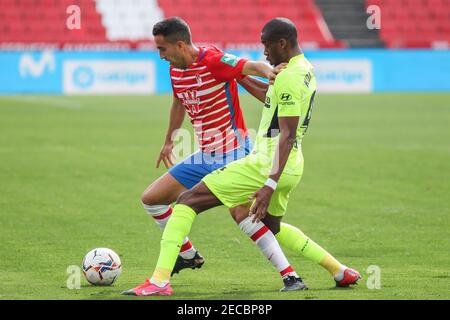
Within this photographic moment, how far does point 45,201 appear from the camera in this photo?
12.2 m

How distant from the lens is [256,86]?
7.62m

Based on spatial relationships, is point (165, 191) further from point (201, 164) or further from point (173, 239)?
point (173, 239)

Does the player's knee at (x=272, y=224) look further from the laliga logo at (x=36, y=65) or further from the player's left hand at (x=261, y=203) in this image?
the laliga logo at (x=36, y=65)

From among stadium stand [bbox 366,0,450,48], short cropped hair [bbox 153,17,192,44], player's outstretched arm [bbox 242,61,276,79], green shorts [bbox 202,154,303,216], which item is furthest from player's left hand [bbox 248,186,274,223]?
stadium stand [bbox 366,0,450,48]

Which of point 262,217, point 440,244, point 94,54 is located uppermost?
point 94,54

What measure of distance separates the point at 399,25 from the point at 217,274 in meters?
32.5

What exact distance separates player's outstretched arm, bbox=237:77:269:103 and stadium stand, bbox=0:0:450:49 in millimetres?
26481

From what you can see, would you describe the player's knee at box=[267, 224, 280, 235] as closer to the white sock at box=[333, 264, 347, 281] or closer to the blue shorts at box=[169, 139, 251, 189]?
the white sock at box=[333, 264, 347, 281]

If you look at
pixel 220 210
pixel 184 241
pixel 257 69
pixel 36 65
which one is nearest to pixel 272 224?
pixel 184 241

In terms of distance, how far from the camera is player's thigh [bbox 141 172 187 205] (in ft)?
26.2

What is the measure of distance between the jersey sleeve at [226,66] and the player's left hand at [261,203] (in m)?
1.11

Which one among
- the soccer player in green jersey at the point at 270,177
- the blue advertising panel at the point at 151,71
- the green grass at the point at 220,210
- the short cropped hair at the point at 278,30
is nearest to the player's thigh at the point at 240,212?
the soccer player in green jersey at the point at 270,177
